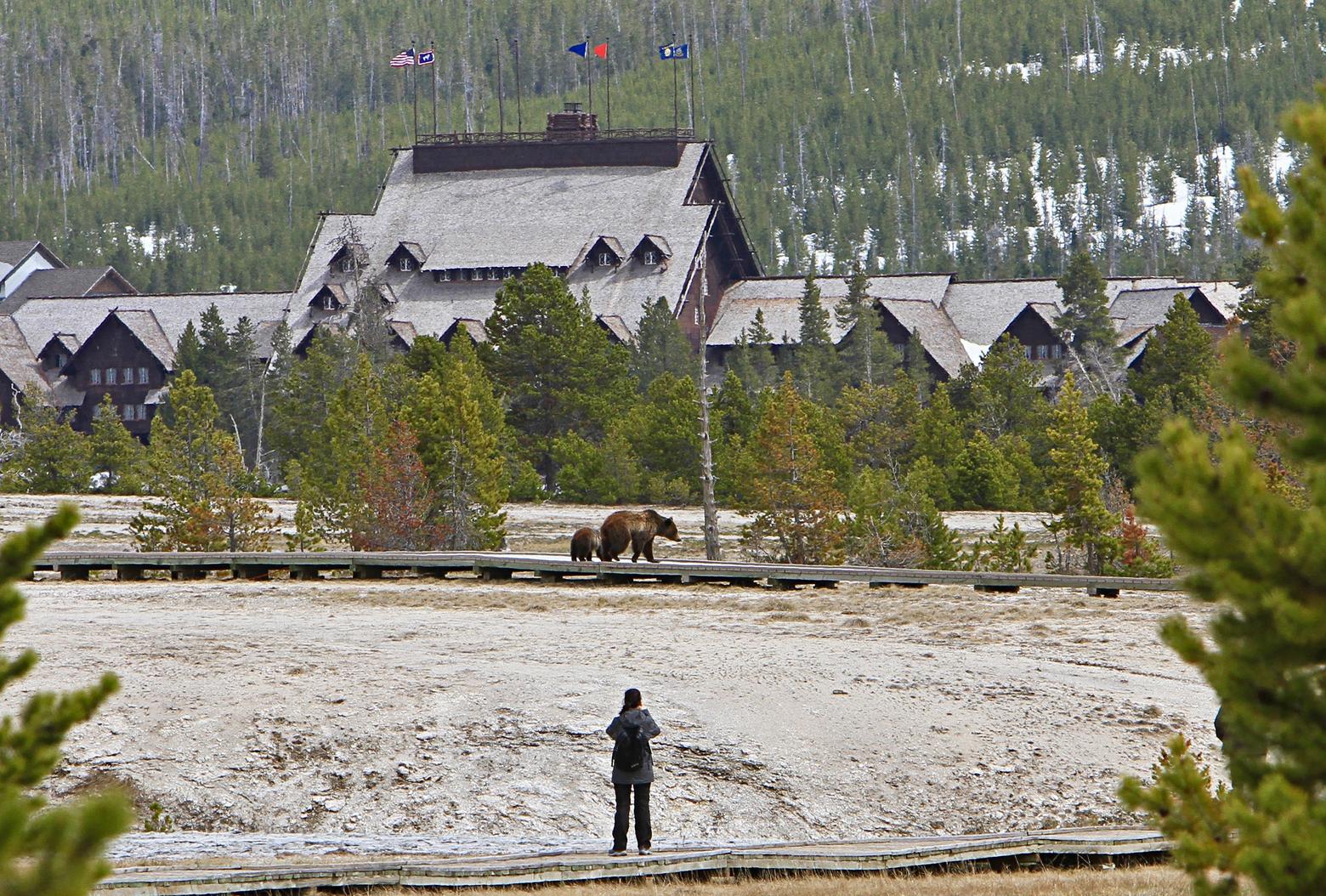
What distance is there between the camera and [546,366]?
62625mm

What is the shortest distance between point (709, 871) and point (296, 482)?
1853 inches

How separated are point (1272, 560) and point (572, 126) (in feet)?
322

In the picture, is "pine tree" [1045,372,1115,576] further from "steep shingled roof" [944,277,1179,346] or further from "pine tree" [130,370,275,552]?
"steep shingled roof" [944,277,1179,346]

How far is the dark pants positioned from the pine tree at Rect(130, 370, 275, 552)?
28.3m

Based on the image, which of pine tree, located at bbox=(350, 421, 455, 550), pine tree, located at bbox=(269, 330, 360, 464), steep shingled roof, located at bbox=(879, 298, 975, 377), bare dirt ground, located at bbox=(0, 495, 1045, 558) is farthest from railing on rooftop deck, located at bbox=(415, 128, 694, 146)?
pine tree, located at bbox=(350, 421, 455, 550)

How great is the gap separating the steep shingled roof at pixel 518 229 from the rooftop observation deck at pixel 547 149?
57cm

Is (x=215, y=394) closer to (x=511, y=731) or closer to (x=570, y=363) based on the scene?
(x=570, y=363)

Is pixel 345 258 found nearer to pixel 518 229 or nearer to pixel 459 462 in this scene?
pixel 518 229

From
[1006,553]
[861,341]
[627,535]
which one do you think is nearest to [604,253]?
[861,341]

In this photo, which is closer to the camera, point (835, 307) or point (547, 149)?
point (835, 307)

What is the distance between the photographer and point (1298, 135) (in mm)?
6852

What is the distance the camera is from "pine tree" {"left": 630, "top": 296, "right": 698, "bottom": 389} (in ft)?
244

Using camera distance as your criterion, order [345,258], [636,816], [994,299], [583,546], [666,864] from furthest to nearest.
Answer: [345,258] < [994,299] < [583,546] < [636,816] < [666,864]

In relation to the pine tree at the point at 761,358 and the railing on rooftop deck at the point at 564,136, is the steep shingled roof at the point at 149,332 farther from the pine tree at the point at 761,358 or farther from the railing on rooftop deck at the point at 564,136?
the pine tree at the point at 761,358
